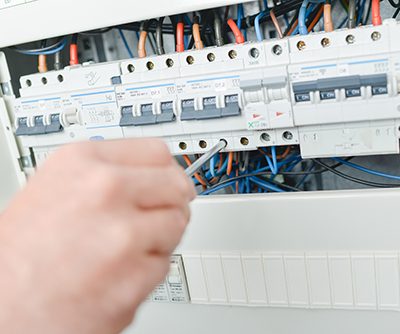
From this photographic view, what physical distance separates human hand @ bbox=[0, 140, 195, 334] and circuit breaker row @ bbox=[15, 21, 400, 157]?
41 centimetres

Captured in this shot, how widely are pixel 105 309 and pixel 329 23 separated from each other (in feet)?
1.84

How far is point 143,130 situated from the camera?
821 millimetres

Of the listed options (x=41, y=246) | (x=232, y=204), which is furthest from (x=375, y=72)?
(x=41, y=246)

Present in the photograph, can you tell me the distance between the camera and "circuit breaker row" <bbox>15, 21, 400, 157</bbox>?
0.68 meters

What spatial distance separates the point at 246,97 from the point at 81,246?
0.46m

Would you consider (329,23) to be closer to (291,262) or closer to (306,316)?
(291,262)

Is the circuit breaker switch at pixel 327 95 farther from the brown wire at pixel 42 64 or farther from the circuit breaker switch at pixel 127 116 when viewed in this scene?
the brown wire at pixel 42 64

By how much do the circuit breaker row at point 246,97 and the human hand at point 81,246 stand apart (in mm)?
411

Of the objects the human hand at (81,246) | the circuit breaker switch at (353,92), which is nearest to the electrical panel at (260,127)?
the circuit breaker switch at (353,92)

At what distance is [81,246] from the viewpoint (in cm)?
33

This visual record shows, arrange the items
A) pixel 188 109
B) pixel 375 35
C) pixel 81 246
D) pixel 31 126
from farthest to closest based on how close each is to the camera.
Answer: pixel 31 126 < pixel 188 109 < pixel 375 35 < pixel 81 246

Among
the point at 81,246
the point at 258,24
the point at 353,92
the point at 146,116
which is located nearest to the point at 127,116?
the point at 146,116

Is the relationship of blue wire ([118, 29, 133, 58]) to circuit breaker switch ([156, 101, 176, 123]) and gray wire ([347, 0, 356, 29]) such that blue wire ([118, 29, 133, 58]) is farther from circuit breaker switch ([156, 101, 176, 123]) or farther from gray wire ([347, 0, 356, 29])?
gray wire ([347, 0, 356, 29])

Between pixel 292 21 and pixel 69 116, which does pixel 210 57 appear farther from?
pixel 69 116
